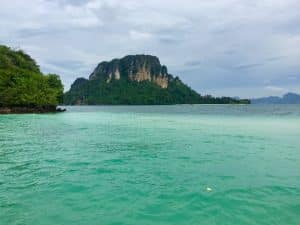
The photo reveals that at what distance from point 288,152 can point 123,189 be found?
10.4 meters

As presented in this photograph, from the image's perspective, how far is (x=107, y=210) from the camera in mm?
7387

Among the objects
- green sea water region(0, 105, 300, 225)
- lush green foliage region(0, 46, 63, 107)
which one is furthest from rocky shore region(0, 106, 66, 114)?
green sea water region(0, 105, 300, 225)

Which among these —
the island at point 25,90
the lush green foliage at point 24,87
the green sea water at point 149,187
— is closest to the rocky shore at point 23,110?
the island at point 25,90

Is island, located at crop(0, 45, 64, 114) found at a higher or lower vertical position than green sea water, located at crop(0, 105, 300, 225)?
higher

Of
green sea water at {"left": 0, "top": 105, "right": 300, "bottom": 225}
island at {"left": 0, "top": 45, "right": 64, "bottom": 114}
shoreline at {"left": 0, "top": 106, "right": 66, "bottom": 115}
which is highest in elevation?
island at {"left": 0, "top": 45, "right": 64, "bottom": 114}

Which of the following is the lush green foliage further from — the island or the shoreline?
the shoreline

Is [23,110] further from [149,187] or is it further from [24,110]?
[149,187]

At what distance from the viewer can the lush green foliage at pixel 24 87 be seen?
65231 millimetres

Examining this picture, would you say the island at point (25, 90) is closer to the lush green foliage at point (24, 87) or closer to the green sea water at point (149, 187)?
the lush green foliage at point (24, 87)

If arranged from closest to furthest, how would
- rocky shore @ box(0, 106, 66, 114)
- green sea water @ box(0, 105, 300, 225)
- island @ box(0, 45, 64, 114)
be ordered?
1. green sea water @ box(0, 105, 300, 225)
2. rocky shore @ box(0, 106, 66, 114)
3. island @ box(0, 45, 64, 114)

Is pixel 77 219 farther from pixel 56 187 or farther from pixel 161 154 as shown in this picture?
pixel 161 154

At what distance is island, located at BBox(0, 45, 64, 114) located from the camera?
64.9 meters

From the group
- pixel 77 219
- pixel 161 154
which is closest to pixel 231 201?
pixel 77 219

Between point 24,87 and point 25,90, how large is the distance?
697 millimetres
